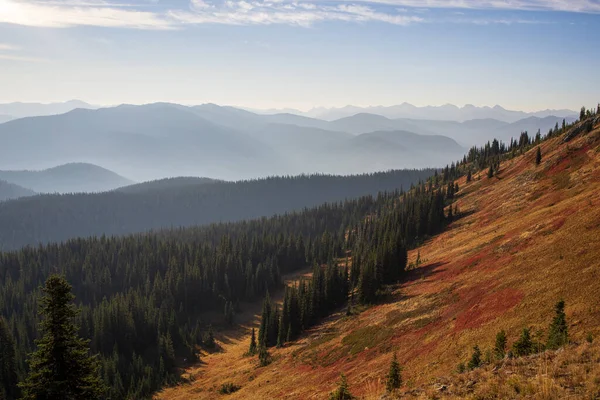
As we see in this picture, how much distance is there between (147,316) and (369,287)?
7723 cm

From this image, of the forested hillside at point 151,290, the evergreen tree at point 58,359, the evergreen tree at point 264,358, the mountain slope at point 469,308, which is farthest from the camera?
the forested hillside at point 151,290

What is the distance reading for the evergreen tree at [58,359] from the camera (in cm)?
2262

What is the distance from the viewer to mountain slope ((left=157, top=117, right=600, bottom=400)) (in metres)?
37.6

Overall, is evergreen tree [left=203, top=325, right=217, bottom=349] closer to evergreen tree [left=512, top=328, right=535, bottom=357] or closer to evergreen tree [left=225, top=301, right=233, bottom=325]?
evergreen tree [left=225, top=301, right=233, bottom=325]

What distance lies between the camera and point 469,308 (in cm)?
5116

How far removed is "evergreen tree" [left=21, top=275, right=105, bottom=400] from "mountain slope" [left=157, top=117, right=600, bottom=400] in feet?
71.9

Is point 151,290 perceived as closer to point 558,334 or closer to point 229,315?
point 229,315

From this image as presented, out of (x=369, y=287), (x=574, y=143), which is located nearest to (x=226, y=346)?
(x=369, y=287)

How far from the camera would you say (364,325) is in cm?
7088

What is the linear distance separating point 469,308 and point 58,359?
48985 mm

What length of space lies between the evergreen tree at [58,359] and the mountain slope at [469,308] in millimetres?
21918

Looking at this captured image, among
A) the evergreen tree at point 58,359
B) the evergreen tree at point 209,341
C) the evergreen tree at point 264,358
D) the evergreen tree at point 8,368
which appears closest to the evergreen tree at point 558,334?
the evergreen tree at point 58,359

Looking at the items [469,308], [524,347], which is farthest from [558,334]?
[469,308]

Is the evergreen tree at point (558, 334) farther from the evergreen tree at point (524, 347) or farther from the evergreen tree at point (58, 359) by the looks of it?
the evergreen tree at point (58, 359)
